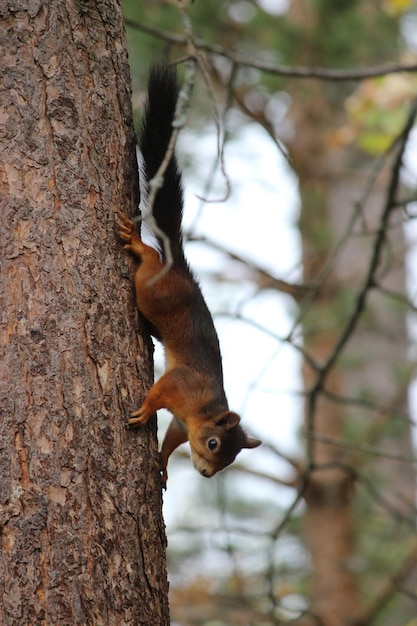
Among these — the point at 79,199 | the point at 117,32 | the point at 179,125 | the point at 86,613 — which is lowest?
the point at 86,613

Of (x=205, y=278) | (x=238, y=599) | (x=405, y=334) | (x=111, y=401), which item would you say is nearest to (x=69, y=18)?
(x=111, y=401)

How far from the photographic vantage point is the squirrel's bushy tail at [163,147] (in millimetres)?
2359

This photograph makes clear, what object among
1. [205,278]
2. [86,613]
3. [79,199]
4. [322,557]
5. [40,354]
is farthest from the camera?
[205,278]

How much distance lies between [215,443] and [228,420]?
3.3 inches

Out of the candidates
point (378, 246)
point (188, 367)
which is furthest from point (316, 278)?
point (188, 367)

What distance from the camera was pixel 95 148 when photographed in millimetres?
2018

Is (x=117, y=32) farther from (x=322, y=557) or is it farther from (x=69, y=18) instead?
(x=322, y=557)

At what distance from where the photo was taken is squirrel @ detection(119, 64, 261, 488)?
7.47ft

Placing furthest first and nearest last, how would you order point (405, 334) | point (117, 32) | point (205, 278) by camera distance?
point (405, 334), point (205, 278), point (117, 32)

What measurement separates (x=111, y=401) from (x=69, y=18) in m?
0.93

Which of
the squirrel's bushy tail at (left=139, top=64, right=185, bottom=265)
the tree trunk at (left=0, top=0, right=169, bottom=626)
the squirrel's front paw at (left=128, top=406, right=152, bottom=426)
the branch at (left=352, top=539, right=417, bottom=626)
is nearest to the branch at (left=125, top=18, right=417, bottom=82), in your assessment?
the squirrel's bushy tail at (left=139, top=64, right=185, bottom=265)

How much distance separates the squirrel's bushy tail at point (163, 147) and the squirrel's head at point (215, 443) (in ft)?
1.72

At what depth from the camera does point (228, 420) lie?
2664mm

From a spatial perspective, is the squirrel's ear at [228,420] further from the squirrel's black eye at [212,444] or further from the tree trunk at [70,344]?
the tree trunk at [70,344]
